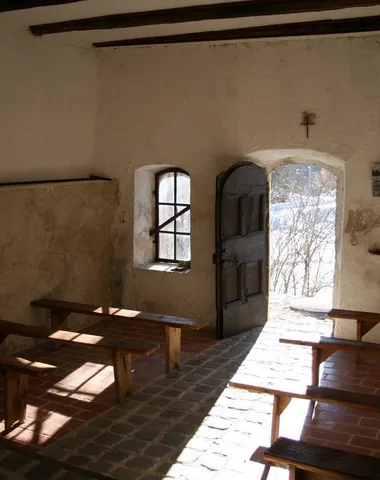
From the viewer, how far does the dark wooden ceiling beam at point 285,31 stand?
642 cm

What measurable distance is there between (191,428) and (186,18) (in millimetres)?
4105

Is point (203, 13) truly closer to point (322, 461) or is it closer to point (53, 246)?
point (53, 246)

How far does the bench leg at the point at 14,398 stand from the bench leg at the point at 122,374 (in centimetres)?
91

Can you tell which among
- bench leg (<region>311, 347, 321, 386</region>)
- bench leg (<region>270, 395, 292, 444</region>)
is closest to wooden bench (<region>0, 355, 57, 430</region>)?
Answer: bench leg (<region>270, 395, 292, 444</region>)

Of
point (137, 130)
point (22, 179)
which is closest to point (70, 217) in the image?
point (22, 179)

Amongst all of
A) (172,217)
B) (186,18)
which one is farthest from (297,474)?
(172,217)

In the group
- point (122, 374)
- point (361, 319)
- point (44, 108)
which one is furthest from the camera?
point (44, 108)

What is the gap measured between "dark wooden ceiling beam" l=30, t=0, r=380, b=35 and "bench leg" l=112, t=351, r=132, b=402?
3529 mm

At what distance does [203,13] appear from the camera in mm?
6082

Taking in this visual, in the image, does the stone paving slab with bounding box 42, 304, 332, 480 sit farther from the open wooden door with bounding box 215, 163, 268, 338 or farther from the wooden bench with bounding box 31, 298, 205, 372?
the open wooden door with bounding box 215, 163, 268, 338

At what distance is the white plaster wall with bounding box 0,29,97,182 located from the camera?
7.08 meters

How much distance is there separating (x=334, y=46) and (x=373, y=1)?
6.20ft

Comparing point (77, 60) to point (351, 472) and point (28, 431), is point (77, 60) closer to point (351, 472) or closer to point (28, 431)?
point (28, 431)

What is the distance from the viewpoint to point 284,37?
7191mm
